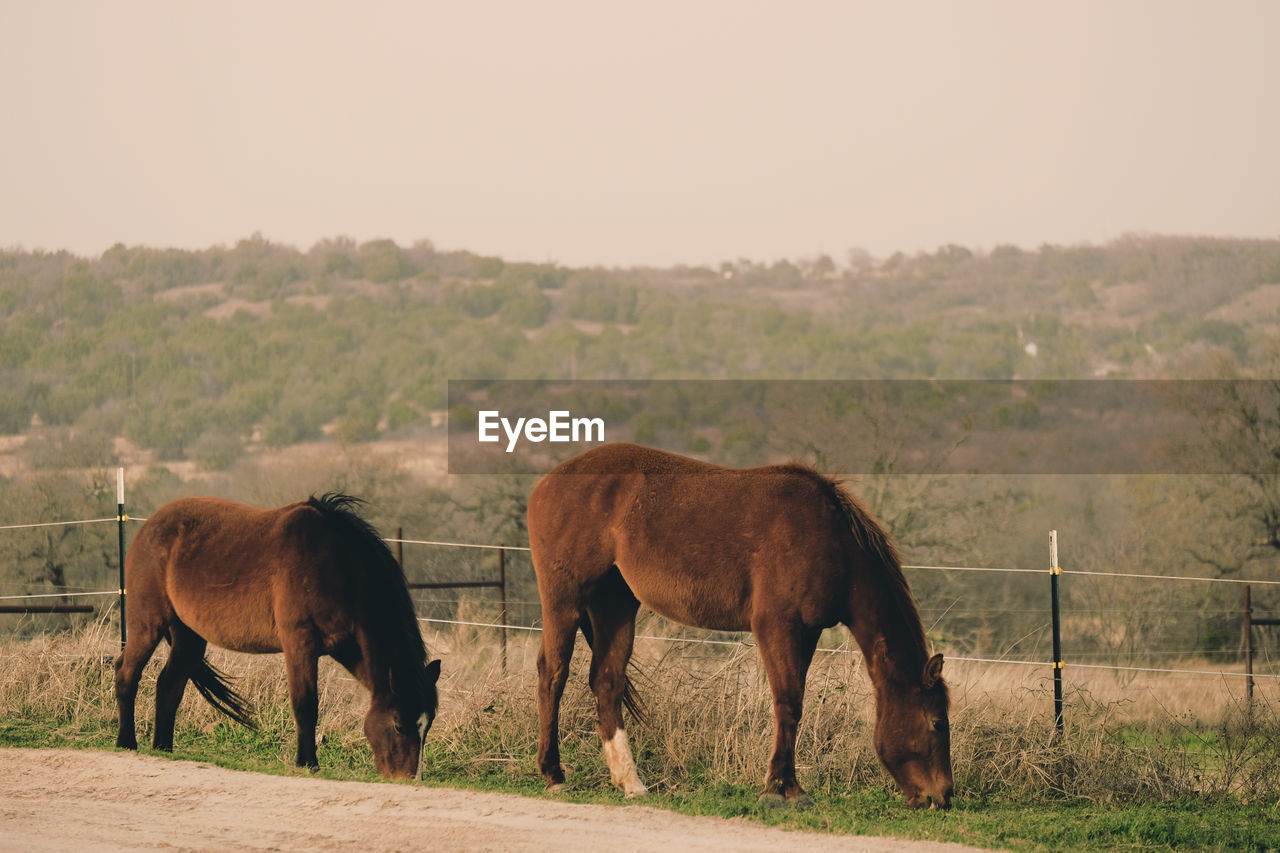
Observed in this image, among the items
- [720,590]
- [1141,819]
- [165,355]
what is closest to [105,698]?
[720,590]

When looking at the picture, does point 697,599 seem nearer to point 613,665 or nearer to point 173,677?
point 613,665

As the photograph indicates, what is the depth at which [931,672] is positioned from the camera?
7.30 metres

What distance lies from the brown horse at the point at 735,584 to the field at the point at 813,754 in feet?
1.23

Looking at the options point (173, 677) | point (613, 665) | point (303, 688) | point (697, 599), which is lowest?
point (173, 677)

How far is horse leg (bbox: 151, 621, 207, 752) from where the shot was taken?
9203 millimetres

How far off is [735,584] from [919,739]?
136 centimetres

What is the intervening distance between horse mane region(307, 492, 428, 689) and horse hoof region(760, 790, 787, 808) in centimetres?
240

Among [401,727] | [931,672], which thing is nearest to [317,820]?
[401,727]

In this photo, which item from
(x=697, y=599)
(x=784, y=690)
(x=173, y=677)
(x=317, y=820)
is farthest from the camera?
(x=173, y=677)

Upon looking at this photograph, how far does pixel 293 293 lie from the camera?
73.8 metres

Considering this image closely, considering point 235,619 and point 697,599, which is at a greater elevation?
point 697,599

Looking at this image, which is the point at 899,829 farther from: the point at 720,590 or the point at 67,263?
the point at 67,263

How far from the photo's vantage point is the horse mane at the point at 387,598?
8.34m

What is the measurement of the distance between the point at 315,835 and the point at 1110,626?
20132 millimetres
